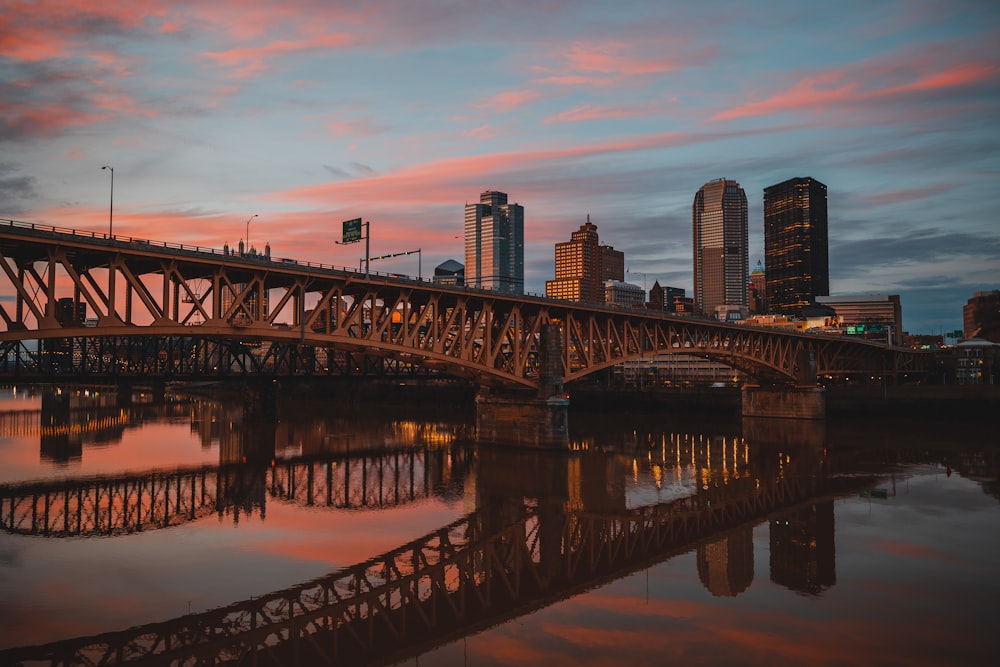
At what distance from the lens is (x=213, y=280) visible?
47.8 m

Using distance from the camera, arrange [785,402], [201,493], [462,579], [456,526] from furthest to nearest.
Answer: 1. [785,402]
2. [201,493]
3. [456,526]
4. [462,579]

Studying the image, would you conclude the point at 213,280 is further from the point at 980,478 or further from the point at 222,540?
the point at 980,478

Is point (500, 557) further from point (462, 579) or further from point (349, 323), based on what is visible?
point (349, 323)

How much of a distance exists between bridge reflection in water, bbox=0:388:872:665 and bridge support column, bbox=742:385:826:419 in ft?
115

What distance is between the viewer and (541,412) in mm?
67438

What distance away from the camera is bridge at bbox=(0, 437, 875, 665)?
22391mm

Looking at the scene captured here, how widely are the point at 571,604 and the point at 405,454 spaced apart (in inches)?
1780

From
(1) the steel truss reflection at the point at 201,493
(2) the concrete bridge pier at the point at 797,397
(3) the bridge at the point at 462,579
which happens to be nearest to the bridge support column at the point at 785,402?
(2) the concrete bridge pier at the point at 797,397

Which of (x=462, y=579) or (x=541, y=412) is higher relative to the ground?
(x=541, y=412)

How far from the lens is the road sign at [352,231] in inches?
2579

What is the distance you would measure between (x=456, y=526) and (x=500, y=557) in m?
6.80

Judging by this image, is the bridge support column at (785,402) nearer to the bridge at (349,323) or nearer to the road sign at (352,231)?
the bridge at (349,323)

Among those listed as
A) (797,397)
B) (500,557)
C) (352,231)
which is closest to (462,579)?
(500,557)

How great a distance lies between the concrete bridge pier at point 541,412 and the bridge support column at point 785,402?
5112 cm
